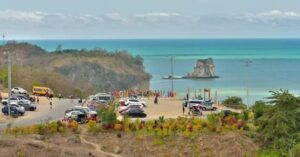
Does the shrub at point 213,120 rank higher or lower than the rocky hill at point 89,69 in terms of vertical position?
lower

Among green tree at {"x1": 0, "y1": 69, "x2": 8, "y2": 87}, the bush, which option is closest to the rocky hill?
green tree at {"x1": 0, "y1": 69, "x2": 8, "y2": 87}

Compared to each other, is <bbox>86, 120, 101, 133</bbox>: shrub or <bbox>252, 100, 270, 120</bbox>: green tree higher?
<bbox>252, 100, 270, 120</bbox>: green tree

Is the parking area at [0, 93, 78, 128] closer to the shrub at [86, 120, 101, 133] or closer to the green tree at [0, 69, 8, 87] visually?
the shrub at [86, 120, 101, 133]

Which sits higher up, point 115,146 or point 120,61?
point 120,61

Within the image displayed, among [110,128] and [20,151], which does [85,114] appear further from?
[20,151]

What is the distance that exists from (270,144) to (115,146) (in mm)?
8636

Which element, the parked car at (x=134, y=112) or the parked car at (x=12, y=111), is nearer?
the parked car at (x=134, y=112)

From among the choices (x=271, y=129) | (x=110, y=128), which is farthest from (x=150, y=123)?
(x=271, y=129)

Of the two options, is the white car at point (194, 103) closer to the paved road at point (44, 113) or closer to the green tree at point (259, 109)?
the paved road at point (44, 113)

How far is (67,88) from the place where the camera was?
305 ft

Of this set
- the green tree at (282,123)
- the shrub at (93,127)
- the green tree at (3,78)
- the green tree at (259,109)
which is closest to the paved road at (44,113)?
the shrub at (93,127)

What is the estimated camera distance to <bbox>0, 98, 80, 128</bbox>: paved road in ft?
151

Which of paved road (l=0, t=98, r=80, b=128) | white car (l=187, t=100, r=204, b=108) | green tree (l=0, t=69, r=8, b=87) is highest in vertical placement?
green tree (l=0, t=69, r=8, b=87)

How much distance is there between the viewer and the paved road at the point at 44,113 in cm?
4604
